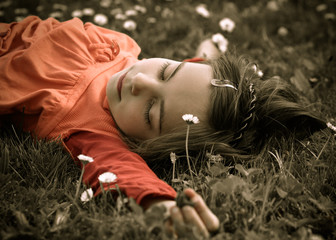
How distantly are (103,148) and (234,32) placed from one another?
66.4 inches

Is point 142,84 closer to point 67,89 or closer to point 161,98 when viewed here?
point 161,98

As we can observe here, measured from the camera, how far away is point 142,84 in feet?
4.58

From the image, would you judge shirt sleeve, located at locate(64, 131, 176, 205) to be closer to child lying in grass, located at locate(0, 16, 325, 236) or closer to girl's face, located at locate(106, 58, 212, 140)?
child lying in grass, located at locate(0, 16, 325, 236)

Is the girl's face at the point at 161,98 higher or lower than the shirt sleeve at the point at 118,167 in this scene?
higher

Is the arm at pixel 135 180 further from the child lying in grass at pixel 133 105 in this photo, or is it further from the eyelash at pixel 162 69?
the eyelash at pixel 162 69

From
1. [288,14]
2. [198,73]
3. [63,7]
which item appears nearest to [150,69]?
[198,73]

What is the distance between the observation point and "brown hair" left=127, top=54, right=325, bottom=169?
4.57ft

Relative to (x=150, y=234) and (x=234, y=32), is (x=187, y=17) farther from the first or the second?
(x=150, y=234)

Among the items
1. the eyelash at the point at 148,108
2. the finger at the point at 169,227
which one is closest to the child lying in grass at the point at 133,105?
the eyelash at the point at 148,108

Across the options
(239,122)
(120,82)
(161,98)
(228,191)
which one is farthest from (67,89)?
(228,191)

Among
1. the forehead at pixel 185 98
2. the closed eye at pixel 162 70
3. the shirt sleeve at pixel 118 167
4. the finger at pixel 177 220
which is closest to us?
the finger at pixel 177 220

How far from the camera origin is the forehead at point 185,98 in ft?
4.49

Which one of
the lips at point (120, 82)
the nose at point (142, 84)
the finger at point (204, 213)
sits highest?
the nose at point (142, 84)

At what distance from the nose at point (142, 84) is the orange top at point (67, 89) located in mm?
233
